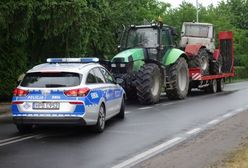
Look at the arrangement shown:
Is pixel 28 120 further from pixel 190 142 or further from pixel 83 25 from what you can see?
pixel 83 25

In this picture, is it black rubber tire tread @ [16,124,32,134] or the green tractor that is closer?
black rubber tire tread @ [16,124,32,134]

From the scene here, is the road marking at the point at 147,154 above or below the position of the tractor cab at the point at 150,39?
below

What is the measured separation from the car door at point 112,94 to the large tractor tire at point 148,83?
4.22m

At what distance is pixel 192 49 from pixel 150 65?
5319 millimetres

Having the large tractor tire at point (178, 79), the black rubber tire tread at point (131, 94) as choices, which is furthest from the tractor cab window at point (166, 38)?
the black rubber tire tread at point (131, 94)

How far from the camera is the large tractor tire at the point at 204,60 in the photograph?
2500cm

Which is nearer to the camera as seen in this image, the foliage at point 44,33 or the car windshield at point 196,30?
the foliage at point 44,33

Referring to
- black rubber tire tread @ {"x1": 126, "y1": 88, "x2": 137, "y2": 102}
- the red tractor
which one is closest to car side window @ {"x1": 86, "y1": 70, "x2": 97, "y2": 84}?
black rubber tire tread @ {"x1": 126, "y1": 88, "x2": 137, "y2": 102}

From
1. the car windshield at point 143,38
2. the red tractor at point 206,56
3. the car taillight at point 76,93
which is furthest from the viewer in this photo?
the red tractor at point 206,56

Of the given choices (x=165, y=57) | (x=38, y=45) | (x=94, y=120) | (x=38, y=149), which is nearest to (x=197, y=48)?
(x=165, y=57)

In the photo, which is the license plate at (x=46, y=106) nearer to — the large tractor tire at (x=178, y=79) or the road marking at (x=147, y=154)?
the road marking at (x=147, y=154)

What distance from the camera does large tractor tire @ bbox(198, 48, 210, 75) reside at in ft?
82.0

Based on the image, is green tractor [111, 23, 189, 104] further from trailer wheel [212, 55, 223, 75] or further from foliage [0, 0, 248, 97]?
trailer wheel [212, 55, 223, 75]

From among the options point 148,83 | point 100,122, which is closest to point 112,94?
point 100,122
